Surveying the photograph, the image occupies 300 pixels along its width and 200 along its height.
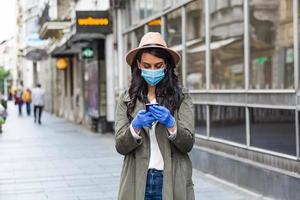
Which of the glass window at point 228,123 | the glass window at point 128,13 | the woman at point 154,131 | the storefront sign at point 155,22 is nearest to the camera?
the woman at point 154,131

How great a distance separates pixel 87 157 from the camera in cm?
1309

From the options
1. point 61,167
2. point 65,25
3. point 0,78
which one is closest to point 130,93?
point 61,167

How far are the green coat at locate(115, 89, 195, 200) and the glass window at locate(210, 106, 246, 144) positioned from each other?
5522 millimetres

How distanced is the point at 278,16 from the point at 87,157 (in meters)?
6.33

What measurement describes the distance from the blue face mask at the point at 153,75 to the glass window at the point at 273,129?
4153 mm

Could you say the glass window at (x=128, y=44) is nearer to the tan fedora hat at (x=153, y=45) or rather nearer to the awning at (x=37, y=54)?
the tan fedora hat at (x=153, y=45)

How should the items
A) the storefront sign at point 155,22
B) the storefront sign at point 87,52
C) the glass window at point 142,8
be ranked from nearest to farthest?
the storefront sign at point 155,22 < the glass window at point 142,8 < the storefront sign at point 87,52

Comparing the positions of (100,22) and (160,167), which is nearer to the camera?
(160,167)

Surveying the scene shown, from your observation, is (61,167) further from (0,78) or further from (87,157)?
(0,78)

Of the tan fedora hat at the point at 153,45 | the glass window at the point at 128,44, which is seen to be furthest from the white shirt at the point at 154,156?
the glass window at the point at 128,44

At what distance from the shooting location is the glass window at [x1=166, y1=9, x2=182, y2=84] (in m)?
12.3

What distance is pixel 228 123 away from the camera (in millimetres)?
9742

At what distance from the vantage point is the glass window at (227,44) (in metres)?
9.34

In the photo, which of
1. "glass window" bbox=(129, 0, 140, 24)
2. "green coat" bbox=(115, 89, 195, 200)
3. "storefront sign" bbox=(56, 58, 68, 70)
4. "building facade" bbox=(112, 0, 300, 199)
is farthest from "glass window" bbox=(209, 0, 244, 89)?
"storefront sign" bbox=(56, 58, 68, 70)
